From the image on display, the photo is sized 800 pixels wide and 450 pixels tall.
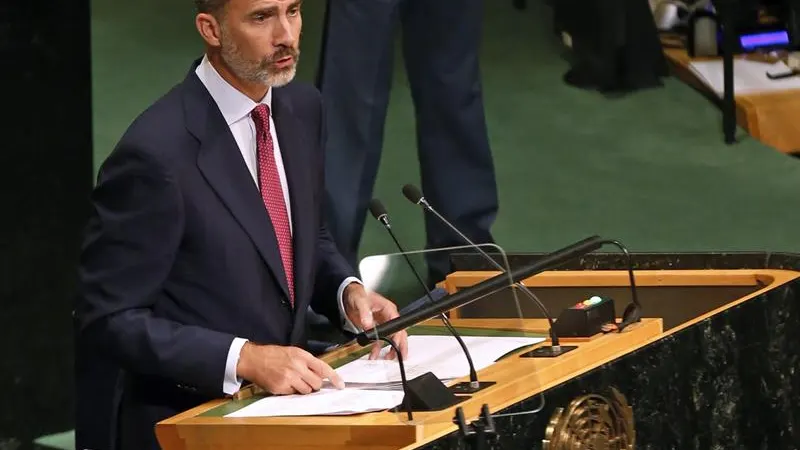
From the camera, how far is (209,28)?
300 centimetres

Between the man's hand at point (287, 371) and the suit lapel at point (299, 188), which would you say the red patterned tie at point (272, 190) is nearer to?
the suit lapel at point (299, 188)

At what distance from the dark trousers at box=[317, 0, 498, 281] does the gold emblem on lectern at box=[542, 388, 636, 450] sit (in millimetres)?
2290

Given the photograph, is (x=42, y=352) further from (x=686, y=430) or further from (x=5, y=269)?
(x=686, y=430)

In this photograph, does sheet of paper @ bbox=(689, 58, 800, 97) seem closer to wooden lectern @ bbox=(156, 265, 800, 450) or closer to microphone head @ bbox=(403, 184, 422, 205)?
wooden lectern @ bbox=(156, 265, 800, 450)

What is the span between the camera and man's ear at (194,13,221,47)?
2.99m

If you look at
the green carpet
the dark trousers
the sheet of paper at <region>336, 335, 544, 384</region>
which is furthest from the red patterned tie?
the green carpet

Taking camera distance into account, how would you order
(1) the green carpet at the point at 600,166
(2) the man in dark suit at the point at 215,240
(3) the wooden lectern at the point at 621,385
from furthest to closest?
(1) the green carpet at the point at 600,166, (2) the man in dark suit at the point at 215,240, (3) the wooden lectern at the point at 621,385

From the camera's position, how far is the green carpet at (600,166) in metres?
5.32

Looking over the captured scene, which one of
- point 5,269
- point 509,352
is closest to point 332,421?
point 509,352

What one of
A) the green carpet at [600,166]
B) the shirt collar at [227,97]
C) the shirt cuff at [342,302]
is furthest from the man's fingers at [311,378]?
the green carpet at [600,166]

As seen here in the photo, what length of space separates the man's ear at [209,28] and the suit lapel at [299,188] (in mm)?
214

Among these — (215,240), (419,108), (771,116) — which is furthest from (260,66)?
(771,116)

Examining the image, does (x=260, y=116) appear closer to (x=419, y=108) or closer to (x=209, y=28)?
(x=209, y=28)

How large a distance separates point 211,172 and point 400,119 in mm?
2324
